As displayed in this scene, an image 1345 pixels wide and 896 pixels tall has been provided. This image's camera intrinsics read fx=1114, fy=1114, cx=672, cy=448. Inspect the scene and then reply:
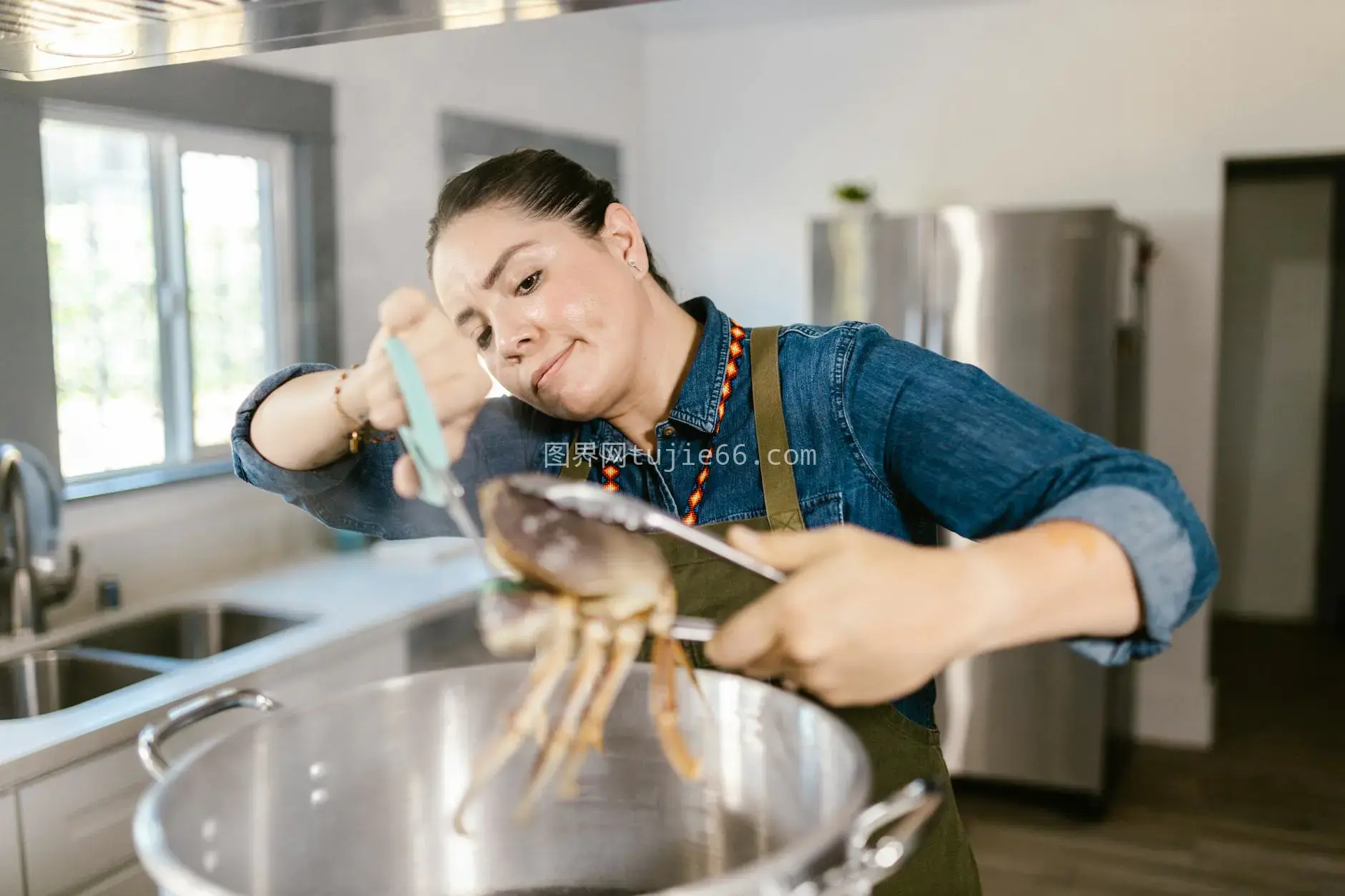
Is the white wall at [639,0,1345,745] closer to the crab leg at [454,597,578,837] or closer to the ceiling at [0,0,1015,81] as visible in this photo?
the ceiling at [0,0,1015,81]

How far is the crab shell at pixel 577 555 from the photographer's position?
20.5 inches

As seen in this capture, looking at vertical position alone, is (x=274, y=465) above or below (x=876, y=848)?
above

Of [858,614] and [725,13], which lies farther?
[725,13]

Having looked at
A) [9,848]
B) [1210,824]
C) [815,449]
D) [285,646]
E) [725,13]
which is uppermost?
[725,13]

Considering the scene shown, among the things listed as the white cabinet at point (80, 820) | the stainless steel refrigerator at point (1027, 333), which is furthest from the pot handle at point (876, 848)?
the stainless steel refrigerator at point (1027, 333)

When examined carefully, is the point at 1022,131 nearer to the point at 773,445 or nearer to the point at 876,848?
the point at 773,445

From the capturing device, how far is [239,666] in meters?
0.87

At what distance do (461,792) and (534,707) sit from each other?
101mm

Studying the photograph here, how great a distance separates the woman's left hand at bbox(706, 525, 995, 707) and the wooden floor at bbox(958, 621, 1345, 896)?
1.65 meters

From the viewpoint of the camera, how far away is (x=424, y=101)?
814 millimetres

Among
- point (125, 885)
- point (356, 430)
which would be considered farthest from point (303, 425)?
point (125, 885)

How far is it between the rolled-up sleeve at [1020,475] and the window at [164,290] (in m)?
0.47

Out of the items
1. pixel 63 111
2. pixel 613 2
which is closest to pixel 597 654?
pixel 613 2

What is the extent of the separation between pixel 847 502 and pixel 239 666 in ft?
1.63
